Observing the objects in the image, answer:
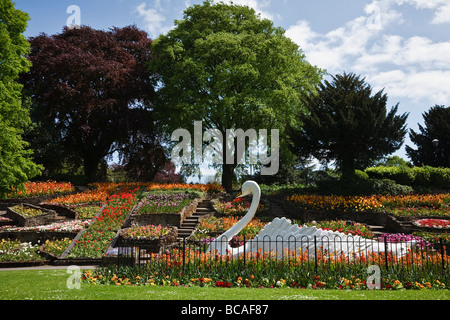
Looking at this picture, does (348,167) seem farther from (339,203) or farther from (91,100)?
(91,100)

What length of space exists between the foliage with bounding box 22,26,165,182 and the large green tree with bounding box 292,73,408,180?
12.9 metres

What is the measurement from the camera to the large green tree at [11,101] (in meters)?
17.0

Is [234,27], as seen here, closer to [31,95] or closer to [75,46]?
[75,46]

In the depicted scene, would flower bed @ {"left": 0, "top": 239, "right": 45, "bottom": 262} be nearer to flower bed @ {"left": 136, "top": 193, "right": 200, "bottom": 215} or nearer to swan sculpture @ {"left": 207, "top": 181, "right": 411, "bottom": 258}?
flower bed @ {"left": 136, "top": 193, "right": 200, "bottom": 215}

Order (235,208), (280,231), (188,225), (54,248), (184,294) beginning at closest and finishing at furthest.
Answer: (184,294) → (280,231) → (54,248) → (188,225) → (235,208)

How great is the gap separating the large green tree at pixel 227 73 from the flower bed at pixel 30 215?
421 inches

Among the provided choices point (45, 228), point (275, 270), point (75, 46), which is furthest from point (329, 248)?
point (75, 46)

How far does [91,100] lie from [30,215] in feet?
36.1

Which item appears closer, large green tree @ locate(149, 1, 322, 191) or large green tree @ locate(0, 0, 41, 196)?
large green tree @ locate(0, 0, 41, 196)

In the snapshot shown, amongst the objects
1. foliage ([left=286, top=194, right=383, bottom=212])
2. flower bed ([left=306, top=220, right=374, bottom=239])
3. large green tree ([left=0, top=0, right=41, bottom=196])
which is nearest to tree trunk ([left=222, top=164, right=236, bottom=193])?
foliage ([left=286, top=194, right=383, bottom=212])

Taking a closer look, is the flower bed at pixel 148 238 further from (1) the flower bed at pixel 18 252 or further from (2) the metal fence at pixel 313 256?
(1) the flower bed at pixel 18 252

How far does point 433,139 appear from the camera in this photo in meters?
37.7

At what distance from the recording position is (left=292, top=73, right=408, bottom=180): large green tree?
21.5m

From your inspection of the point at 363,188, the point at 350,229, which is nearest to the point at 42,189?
the point at 350,229
